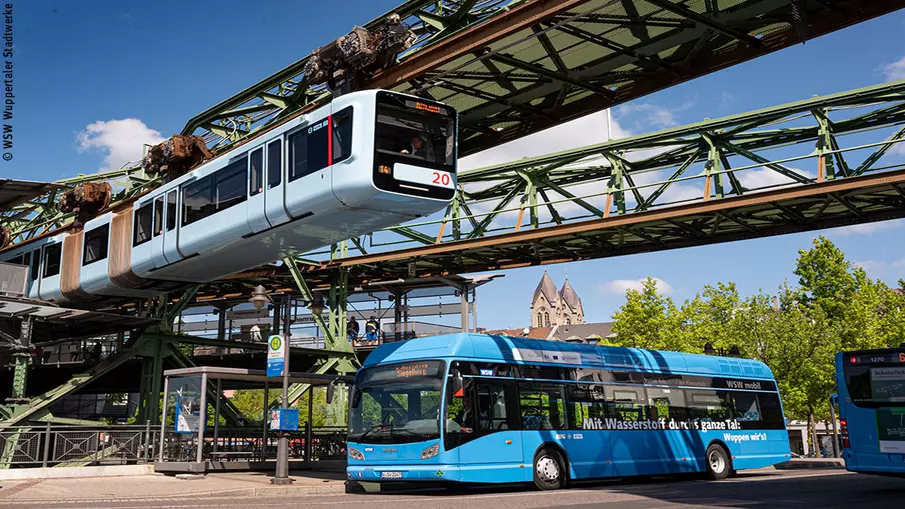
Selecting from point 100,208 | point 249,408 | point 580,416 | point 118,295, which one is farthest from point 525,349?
point 249,408

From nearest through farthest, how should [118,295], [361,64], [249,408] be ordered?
[361,64] < [118,295] < [249,408]

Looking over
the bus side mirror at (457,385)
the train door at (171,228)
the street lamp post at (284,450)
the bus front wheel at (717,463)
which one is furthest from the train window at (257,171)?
the bus front wheel at (717,463)

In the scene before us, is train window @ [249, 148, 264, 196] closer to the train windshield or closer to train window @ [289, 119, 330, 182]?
train window @ [289, 119, 330, 182]

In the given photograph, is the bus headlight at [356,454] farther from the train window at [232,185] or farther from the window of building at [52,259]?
the window of building at [52,259]

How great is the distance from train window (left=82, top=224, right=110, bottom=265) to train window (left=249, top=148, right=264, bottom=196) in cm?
837

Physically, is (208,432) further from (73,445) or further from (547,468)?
(547,468)

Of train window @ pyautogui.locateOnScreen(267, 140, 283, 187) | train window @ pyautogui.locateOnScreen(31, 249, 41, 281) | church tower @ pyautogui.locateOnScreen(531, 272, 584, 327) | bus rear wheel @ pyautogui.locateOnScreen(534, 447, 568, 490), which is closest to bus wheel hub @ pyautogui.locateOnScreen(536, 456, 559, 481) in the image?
bus rear wheel @ pyautogui.locateOnScreen(534, 447, 568, 490)

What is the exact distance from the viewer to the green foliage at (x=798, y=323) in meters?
42.3

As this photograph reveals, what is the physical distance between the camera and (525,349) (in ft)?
56.0

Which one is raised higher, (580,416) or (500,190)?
(500,190)

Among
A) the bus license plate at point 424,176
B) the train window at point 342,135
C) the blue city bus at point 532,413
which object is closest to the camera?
the train window at point 342,135

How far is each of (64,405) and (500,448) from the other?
5036 cm

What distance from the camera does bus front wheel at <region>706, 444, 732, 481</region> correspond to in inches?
802

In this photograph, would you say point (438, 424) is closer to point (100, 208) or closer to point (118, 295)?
point (118, 295)
